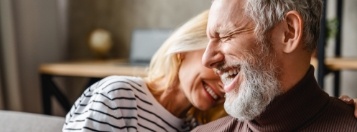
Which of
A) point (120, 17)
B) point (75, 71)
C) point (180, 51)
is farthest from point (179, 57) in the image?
point (120, 17)

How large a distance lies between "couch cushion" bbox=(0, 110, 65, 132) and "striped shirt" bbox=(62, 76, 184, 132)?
0.20 ft

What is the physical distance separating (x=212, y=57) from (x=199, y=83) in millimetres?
279

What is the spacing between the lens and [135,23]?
9.34ft

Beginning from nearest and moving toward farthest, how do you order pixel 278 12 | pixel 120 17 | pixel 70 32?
pixel 278 12 < pixel 120 17 < pixel 70 32

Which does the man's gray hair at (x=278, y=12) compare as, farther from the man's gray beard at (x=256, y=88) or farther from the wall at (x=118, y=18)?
the wall at (x=118, y=18)

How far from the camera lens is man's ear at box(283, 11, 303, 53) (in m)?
0.93

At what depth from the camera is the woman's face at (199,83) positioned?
1271mm

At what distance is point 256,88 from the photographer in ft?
3.21

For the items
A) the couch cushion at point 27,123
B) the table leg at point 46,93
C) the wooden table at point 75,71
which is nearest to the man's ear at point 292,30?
the couch cushion at point 27,123

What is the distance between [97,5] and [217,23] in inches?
81.0

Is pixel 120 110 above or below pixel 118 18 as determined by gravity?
above

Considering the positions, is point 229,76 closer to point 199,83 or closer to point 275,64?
point 275,64

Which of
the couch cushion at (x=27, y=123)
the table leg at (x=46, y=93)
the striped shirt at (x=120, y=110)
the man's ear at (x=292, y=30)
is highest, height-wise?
the man's ear at (x=292, y=30)

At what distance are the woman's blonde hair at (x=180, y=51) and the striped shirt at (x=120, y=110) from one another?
0.07m
